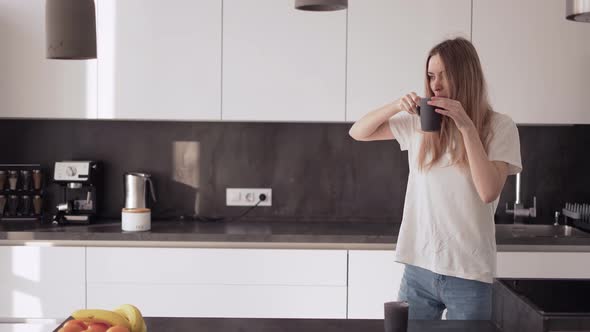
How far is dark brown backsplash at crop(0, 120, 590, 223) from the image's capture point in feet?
12.8

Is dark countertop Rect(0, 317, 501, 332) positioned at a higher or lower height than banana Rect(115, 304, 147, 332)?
lower

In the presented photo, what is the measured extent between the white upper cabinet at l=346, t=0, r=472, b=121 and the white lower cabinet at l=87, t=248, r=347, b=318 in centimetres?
77

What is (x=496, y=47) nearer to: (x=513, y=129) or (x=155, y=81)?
(x=513, y=129)

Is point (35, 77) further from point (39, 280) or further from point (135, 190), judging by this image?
point (39, 280)

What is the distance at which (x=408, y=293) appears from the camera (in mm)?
2404

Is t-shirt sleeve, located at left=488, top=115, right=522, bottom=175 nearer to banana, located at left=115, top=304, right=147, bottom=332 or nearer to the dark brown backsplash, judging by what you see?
banana, located at left=115, top=304, right=147, bottom=332

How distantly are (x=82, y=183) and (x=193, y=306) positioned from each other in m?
0.86

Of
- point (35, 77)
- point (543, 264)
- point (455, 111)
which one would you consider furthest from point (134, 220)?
point (543, 264)

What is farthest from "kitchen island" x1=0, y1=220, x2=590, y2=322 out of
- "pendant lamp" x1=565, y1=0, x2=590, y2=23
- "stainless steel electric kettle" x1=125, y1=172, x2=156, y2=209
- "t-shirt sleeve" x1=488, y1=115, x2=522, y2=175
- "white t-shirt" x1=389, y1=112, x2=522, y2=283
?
"pendant lamp" x1=565, y1=0, x2=590, y2=23

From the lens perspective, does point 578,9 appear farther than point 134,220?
No

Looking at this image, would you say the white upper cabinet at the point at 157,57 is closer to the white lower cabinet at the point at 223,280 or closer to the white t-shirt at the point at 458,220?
the white lower cabinet at the point at 223,280

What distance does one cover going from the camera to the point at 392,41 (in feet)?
11.5

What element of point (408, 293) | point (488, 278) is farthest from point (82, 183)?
point (488, 278)

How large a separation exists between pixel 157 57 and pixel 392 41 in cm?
111
